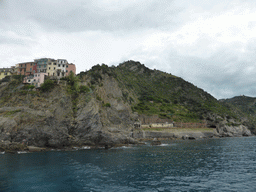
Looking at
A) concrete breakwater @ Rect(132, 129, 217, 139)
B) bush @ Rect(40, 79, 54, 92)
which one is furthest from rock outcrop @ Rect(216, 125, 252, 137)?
bush @ Rect(40, 79, 54, 92)

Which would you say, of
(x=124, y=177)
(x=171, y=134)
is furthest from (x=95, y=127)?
(x=171, y=134)

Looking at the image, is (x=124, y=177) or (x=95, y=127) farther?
(x=95, y=127)

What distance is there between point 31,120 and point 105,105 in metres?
33.2

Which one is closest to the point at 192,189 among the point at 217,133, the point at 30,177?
the point at 30,177

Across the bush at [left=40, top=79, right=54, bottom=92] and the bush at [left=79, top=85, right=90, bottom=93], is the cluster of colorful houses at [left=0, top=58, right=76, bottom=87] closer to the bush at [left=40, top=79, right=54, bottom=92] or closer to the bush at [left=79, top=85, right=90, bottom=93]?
the bush at [left=40, top=79, right=54, bottom=92]

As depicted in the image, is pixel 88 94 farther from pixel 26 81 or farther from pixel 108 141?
pixel 26 81

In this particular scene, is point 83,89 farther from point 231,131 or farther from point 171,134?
point 231,131

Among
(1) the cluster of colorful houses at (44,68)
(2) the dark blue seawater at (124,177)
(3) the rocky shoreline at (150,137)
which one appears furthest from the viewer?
(1) the cluster of colorful houses at (44,68)

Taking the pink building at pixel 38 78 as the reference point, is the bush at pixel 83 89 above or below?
below

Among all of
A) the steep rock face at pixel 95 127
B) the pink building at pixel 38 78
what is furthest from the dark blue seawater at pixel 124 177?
the pink building at pixel 38 78

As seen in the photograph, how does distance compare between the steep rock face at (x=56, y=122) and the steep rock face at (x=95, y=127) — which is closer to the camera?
the steep rock face at (x=56, y=122)

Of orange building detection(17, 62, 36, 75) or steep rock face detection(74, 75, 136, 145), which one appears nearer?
steep rock face detection(74, 75, 136, 145)

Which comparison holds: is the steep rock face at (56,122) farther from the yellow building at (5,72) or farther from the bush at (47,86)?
the yellow building at (5,72)

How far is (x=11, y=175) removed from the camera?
29547 mm
